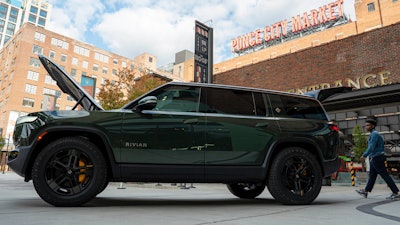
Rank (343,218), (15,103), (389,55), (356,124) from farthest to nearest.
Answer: (15,103) < (356,124) < (389,55) < (343,218)

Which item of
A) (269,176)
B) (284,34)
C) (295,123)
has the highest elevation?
(284,34)

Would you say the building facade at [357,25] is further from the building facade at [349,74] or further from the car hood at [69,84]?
the car hood at [69,84]

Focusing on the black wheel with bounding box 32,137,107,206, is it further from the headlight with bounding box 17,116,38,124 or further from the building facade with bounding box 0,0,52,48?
the building facade with bounding box 0,0,52,48

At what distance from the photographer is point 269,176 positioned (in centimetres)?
434

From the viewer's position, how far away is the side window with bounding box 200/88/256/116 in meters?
4.34

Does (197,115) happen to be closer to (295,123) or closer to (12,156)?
(295,123)

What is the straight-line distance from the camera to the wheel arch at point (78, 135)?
3824 millimetres

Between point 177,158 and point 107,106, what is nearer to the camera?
point 177,158

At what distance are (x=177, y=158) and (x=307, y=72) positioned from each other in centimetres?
1408

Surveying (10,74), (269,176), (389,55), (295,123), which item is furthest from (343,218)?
(10,74)

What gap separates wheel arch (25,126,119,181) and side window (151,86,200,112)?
828mm

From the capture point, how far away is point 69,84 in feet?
15.1

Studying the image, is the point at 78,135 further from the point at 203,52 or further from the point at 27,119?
the point at 203,52

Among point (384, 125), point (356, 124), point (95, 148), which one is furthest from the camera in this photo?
point (356, 124)
